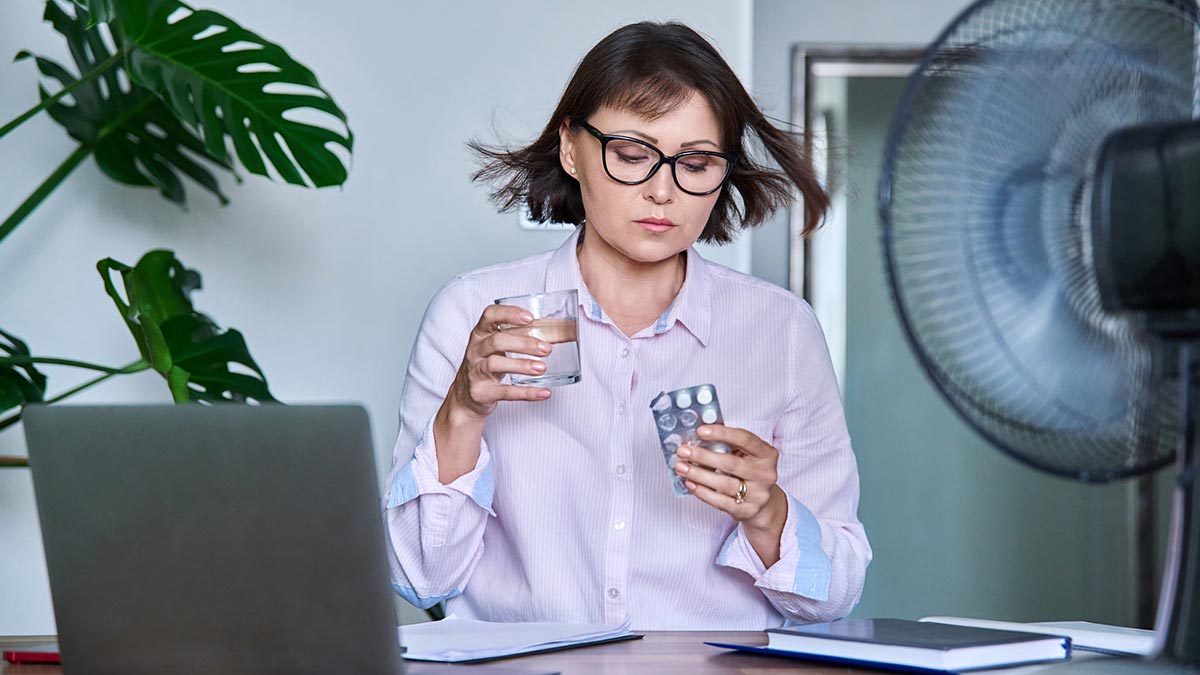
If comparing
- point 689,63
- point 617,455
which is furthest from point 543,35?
point 617,455

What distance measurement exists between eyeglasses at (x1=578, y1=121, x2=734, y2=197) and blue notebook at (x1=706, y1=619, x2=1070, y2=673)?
60 centimetres

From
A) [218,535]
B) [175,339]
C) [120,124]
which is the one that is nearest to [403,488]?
[218,535]

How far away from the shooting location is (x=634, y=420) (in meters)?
1.60

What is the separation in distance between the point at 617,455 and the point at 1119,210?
913 mm

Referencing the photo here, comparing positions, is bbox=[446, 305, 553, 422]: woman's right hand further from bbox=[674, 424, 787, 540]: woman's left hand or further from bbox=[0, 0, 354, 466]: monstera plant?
bbox=[0, 0, 354, 466]: monstera plant

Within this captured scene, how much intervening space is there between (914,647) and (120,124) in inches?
73.7

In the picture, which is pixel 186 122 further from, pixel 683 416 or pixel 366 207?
pixel 683 416

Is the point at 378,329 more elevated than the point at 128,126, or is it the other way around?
the point at 128,126

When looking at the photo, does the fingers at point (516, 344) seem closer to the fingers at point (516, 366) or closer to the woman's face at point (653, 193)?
the fingers at point (516, 366)

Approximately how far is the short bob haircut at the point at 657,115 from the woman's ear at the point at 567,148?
0.01 m

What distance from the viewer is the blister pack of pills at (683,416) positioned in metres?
1.18

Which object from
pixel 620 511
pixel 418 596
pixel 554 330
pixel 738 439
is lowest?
pixel 418 596

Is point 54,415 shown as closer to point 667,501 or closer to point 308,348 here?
point 667,501

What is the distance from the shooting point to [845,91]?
139 inches
